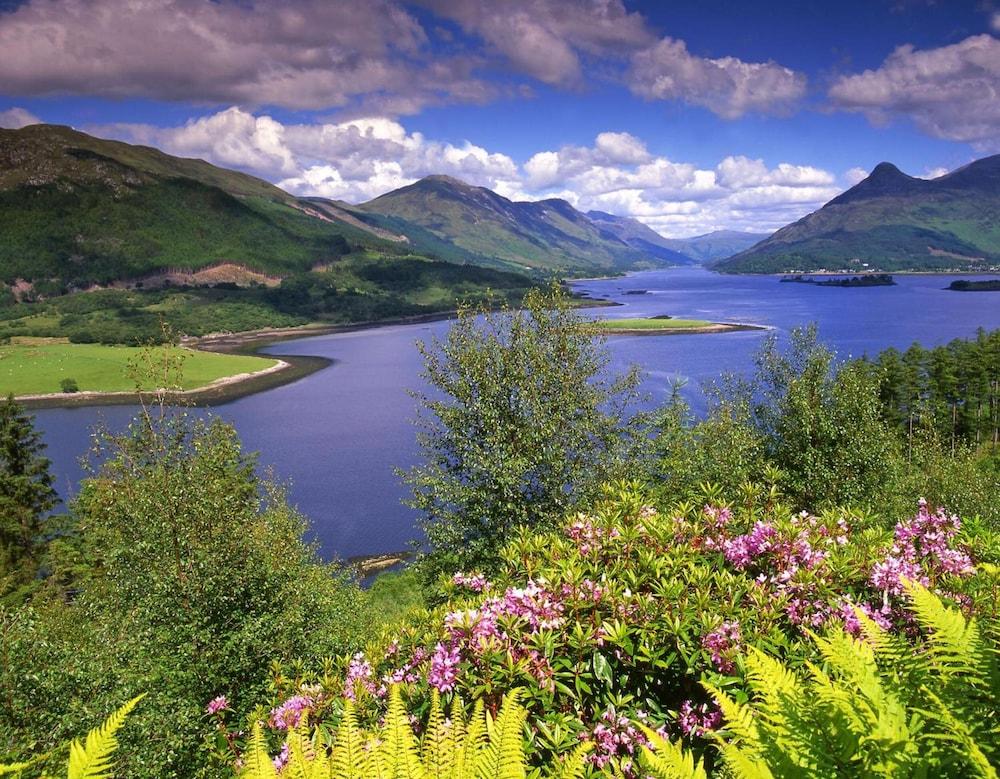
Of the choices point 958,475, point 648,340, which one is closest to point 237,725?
point 958,475

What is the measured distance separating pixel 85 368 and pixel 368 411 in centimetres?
9197

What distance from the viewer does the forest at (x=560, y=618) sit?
3.40 metres

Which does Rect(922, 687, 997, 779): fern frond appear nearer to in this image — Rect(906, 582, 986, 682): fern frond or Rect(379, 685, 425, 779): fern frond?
Rect(906, 582, 986, 682): fern frond

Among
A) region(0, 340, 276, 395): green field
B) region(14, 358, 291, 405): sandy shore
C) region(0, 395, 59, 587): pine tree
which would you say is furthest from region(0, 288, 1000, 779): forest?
region(0, 340, 276, 395): green field

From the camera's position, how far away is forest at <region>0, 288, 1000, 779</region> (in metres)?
3.40

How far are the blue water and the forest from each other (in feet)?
48.1

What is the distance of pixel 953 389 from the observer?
7969 cm

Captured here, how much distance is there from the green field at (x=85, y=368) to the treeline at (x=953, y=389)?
121405mm

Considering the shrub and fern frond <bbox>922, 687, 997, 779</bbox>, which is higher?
fern frond <bbox>922, 687, 997, 779</bbox>

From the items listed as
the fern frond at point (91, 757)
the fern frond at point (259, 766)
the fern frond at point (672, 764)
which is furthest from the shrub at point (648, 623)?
the fern frond at point (91, 757)

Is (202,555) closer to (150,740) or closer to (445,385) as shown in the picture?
(150,740)

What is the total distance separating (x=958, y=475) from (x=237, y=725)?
43570 mm

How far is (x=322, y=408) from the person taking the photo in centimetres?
10862

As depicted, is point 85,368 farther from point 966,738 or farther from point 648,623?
point 966,738
